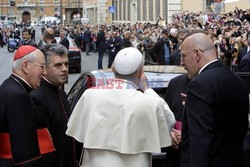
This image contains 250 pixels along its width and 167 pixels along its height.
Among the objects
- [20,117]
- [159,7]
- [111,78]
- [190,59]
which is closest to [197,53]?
[190,59]

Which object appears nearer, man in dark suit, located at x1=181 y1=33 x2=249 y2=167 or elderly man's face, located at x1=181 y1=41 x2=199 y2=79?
man in dark suit, located at x1=181 y1=33 x2=249 y2=167

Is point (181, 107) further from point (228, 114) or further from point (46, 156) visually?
point (46, 156)

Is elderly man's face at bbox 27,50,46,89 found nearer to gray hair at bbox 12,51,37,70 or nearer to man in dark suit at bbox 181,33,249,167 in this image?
gray hair at bbox 12,51,37,70

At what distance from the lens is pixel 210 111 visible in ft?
14.2

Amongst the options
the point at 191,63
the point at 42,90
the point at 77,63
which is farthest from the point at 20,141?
the point at 77,63

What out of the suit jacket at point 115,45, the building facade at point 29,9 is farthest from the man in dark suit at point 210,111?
A: the building facade at point 29,9

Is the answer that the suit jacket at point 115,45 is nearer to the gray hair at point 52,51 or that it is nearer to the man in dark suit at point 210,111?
the gray hair at point 52,51

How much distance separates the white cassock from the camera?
4.51 metres

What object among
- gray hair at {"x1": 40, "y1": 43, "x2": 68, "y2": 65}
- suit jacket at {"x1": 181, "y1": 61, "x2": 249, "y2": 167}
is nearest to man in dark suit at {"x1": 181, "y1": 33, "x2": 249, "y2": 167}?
suit jacket at {"x1": 181, "y1": 61, "x2": 249, "y2": 167}

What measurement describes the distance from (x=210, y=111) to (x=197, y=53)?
509mm

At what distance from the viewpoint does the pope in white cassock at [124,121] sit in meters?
A: 4.51

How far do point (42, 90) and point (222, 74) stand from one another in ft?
5.64

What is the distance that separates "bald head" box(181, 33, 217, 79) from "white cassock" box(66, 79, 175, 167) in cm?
38

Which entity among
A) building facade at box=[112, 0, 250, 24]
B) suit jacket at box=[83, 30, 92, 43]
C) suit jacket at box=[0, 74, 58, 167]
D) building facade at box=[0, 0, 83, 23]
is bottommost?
suit jacket at box=[83, 30, 92, 43]
